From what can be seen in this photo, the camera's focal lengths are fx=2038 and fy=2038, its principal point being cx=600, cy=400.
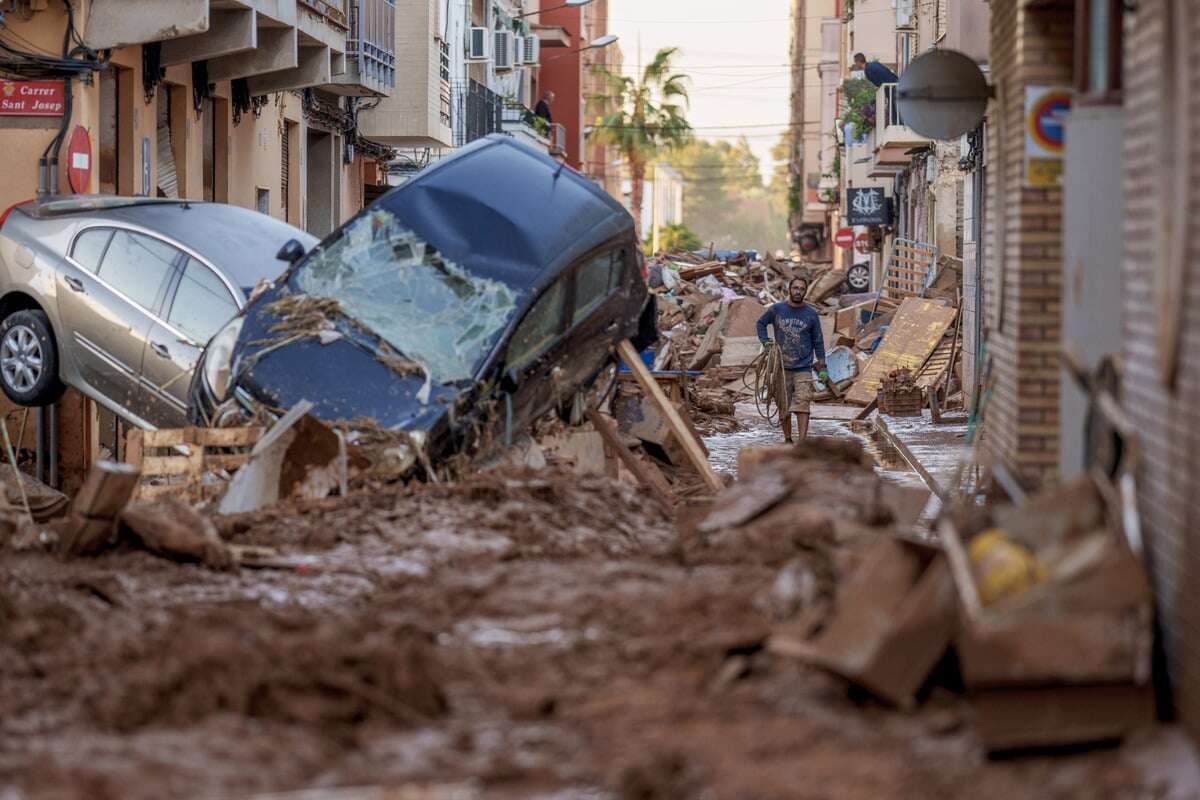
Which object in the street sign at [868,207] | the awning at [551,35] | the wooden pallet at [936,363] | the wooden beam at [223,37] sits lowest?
the wooden pallet at [936,363]

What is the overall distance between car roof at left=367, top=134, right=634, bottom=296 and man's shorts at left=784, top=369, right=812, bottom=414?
220 inches

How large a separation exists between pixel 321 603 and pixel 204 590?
64 cm

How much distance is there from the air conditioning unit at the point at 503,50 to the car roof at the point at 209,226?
3436 centimetres

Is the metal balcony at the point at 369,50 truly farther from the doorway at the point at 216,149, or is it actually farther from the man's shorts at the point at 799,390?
the man's shorts at the point at 799,390

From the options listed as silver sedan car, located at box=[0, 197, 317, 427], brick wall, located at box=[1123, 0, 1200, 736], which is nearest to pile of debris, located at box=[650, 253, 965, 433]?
silver sedan car, located at box=[0, 197, 317, 427]

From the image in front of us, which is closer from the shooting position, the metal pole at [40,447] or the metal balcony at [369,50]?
the metal pole at [40,447]

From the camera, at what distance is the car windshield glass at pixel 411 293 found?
1226 cm

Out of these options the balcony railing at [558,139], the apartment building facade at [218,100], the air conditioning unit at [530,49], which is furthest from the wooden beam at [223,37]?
the balcony railing at [558,139]

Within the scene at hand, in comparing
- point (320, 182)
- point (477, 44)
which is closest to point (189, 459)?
point (320, 182)

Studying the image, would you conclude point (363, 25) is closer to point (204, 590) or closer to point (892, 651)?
point (204, 590)

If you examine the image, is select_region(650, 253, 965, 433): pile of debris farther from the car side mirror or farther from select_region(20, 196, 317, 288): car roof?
the car side mirror

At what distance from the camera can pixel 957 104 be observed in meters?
12.9

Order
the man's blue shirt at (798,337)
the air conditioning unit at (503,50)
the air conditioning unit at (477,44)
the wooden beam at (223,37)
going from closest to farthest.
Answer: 1. the man's blue shirt at (798,337)
2. the wooden beam at (223,37)
3. the air conditioning unit at (477,44)
4. the air conditioning unit at (503,50)

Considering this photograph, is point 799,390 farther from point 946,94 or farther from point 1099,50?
point 1099,50
